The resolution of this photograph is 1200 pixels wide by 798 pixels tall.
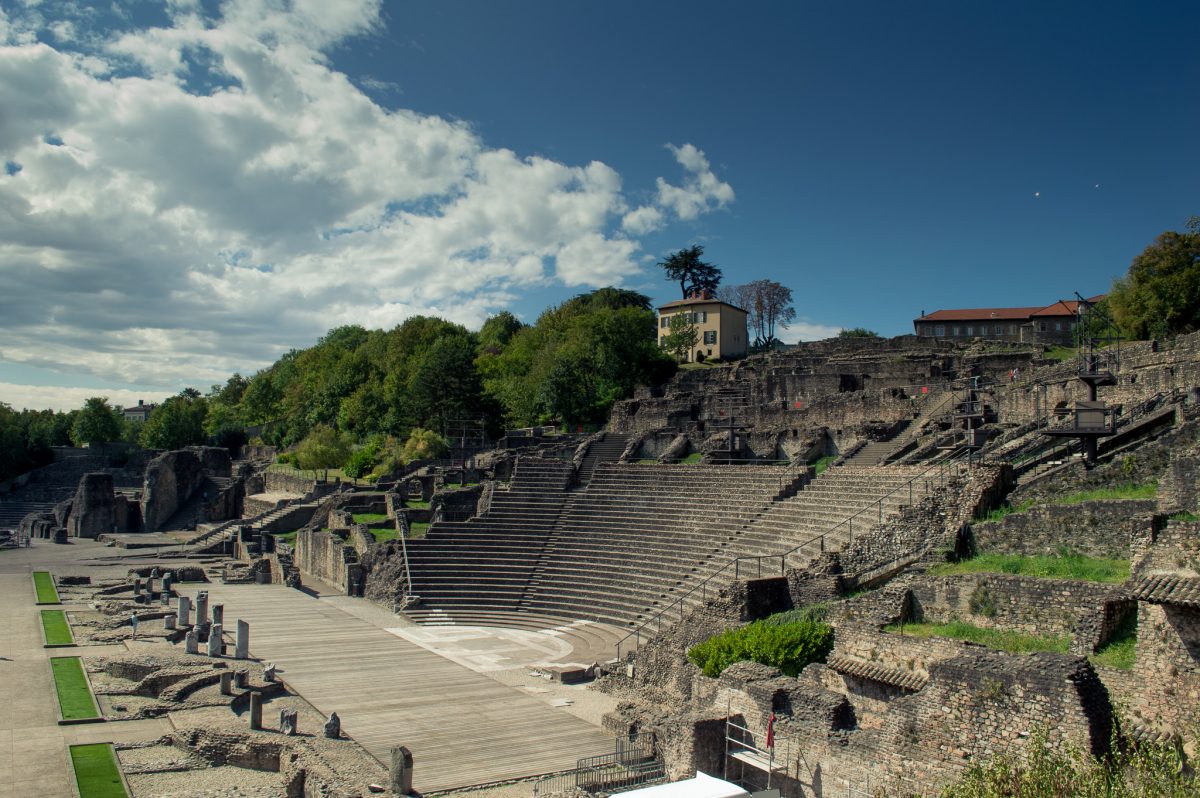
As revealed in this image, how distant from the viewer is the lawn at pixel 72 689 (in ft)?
56.5

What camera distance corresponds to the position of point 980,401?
31031 mm

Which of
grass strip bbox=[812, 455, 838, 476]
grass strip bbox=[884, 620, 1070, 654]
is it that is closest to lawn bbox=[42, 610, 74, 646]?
grass strip bbox=[884, 620, 1070, 654]

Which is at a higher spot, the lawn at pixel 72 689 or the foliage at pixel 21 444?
the foliage at pixel 21 444

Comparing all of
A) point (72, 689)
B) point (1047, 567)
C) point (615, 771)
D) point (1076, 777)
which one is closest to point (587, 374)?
point (72, 689)

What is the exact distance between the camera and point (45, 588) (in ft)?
109

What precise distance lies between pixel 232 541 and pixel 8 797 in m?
33.5

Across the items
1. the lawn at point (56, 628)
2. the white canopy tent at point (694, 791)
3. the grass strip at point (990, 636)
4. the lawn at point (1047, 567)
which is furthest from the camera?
the lawn at point (56, 628)

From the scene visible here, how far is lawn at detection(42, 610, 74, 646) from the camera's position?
23578 millimetres

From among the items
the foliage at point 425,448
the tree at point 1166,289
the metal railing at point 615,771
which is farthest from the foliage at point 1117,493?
the foliage at point 425,448

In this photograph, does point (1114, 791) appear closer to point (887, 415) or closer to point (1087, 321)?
point (887, 415)

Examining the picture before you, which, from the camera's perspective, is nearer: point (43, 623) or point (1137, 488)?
point (1137, 488)

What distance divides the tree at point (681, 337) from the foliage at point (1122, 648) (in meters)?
50.3

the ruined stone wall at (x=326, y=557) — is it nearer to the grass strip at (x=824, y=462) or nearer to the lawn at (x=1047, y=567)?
the grass strip at (x=824, y=462)

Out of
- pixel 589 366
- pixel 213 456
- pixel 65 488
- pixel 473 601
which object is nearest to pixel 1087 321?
pixel 589 366
